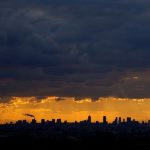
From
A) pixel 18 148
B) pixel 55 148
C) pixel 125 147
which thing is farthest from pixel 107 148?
pixel 18 148

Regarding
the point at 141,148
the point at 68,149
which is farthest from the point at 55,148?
the point at 141,148

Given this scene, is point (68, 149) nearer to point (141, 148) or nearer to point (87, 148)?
point (87, 148)

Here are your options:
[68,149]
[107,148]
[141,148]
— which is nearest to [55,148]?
[68,149]

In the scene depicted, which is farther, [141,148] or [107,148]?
[107,148]

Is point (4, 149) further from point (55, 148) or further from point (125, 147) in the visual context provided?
point (125, 147)

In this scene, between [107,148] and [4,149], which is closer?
[4,149]

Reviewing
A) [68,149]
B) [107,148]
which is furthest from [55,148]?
[107,148]

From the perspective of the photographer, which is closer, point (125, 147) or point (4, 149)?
point (4, 149)

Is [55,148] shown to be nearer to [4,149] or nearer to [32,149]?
[32,149]
